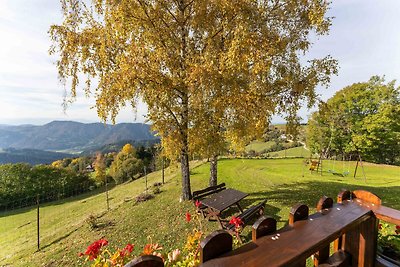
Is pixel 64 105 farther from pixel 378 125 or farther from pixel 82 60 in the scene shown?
pixel 378 125

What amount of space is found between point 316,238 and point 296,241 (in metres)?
0.15

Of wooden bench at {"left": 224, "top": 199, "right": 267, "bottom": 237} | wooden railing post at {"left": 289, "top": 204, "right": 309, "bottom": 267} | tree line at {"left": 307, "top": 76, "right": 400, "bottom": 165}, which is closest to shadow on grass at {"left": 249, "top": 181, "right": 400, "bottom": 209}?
wooden bench at {"left": 224, "top": 199, "right": 267, "bottom": 237}

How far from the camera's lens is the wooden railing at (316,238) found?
3.64 ft

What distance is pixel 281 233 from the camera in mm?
1393

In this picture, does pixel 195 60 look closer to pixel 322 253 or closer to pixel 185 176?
pixel 185 176

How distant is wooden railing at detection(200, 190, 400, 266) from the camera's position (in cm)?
111

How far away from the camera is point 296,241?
4.27ft

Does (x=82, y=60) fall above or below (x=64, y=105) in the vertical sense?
above

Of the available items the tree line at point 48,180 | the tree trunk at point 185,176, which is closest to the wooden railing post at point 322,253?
the tree trunk at point 185,176

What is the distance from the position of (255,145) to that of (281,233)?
A: 56.4m

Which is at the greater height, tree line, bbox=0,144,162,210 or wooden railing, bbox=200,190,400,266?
wooden railing, bbox=200,190,400,266

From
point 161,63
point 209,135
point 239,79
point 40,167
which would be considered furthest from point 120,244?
point 40,167

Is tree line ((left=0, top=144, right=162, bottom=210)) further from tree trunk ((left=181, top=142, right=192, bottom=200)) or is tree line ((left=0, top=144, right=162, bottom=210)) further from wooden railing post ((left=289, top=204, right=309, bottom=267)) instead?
wooden railing post ((left=289, top=204, right=309, bottom=267))

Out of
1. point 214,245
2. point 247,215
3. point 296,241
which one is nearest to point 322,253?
point 296,241
